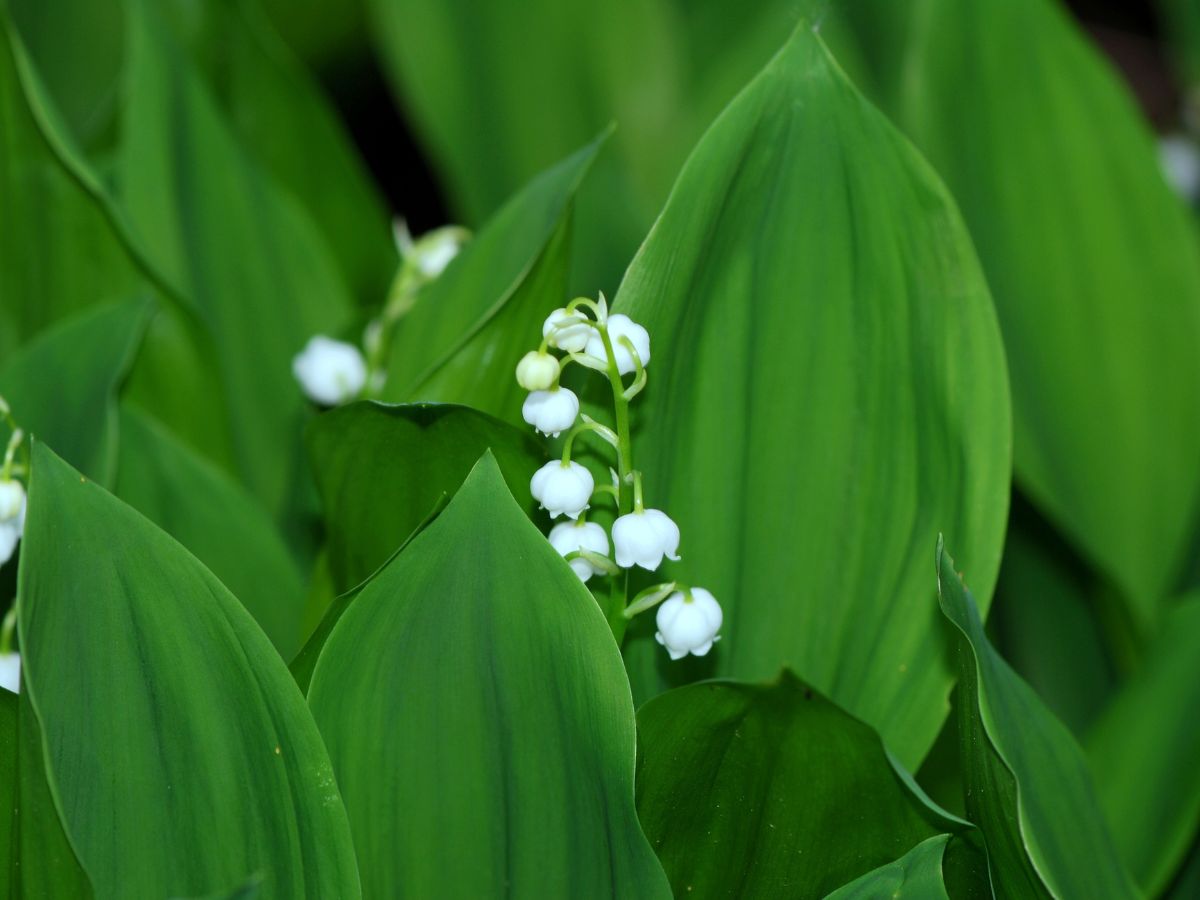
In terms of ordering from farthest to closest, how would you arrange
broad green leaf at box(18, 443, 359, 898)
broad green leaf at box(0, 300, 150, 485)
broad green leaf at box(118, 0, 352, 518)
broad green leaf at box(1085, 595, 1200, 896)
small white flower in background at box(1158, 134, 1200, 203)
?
small white flower in background at box(1158, 134, 1200, 203) < broad green leaf at box(118, 0, 352, 518) < broad green leaf at box(1085, 595, 1200, 896) < broad green leaf at box(0, 300, 150, 485) < broad green leaf at box(18, 443, 359, 898)

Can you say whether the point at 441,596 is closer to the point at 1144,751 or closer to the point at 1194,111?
the point at 1144,751

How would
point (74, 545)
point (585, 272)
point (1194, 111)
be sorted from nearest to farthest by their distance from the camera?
point (74, 545) < point (585, 272) < point (1194, 111)

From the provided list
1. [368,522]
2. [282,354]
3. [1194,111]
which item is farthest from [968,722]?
[1194,111]

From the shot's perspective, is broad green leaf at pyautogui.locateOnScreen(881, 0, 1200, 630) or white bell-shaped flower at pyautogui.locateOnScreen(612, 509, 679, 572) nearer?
white bell-shaped flower at pyautogui.locateOnScreen(612, 509, 679, 572)

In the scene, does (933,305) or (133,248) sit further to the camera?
(133,248)

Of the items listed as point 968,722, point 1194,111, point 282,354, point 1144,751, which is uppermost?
point 1194,111

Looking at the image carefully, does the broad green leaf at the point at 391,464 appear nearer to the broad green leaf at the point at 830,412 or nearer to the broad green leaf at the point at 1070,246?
the broad green leaf at the point at 830,412

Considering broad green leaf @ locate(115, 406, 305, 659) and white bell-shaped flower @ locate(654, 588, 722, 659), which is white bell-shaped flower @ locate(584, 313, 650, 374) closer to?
white bell-shaped flower @ locate(654, 588, 722, 659)

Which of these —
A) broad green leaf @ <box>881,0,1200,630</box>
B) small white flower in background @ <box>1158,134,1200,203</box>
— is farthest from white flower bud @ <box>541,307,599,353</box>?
small white flower in background @ <box>1158,134,1200,203</box>
